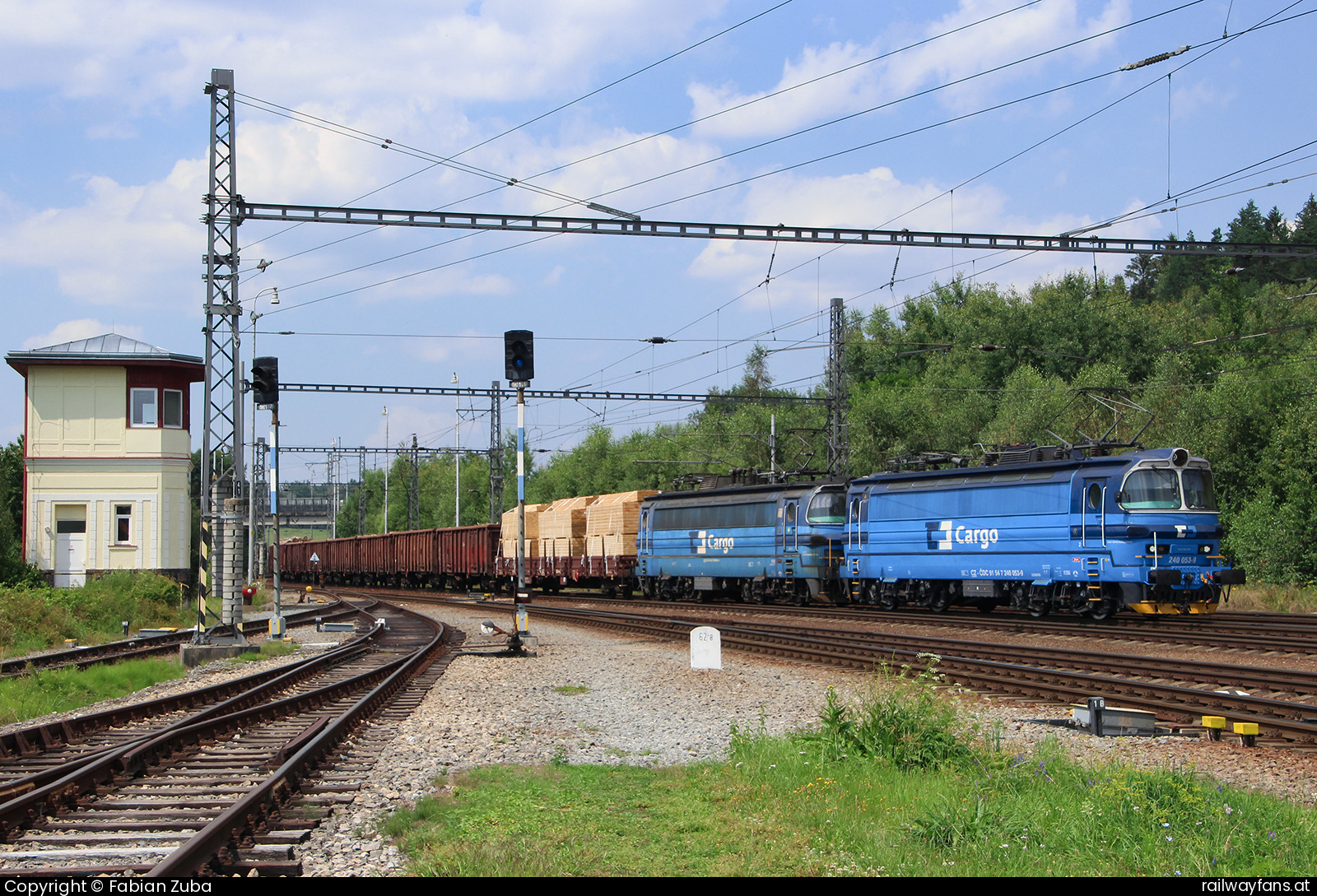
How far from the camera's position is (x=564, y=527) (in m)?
45.3

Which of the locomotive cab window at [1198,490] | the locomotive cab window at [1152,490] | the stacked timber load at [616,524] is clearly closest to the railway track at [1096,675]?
the locomotive cab window at [1152,490]

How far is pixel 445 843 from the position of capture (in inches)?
255

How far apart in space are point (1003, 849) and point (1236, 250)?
67.8 ft

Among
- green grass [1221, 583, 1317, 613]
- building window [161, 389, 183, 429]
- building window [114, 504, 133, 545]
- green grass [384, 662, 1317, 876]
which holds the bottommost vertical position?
green grass [1221, 583, 1317, 613]

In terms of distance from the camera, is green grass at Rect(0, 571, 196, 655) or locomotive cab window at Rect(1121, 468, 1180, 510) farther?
green grass at Rect(0, 571, 196, 655)

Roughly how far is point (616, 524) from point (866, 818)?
34.0 meters

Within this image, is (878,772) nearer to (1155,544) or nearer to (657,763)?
(657,763)

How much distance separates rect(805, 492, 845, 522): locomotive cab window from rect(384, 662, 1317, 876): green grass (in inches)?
853

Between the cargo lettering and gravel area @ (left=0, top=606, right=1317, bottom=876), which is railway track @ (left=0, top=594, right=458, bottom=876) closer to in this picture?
gravel area @ (left=0, top=606, right=1317, bottom=876)

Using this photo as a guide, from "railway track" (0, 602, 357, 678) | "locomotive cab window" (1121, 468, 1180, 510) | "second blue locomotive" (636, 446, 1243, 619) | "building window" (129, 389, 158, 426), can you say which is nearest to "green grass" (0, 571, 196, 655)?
"railway track" (0, 602, 357, 678)

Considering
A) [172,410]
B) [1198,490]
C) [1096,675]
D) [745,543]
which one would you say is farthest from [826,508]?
[172,410]

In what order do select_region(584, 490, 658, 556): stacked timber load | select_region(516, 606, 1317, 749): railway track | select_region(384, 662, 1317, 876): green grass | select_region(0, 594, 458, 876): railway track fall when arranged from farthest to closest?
select_region(584, 490, 658, 556): stacked timber load < select_region(516, 606, 1317, 749): railway track < select_region(0, 594, 458, 876): railway track < select_region(384, 662, 1317, 876): green grass

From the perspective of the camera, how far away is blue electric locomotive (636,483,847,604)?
31266 millimetres

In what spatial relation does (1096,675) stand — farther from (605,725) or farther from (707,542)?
(707,542)
